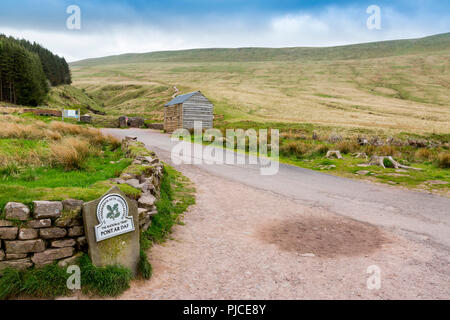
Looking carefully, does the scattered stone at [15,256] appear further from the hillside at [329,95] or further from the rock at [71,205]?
the hillside at [329,95]

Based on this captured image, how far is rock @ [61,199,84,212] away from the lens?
4.43 m

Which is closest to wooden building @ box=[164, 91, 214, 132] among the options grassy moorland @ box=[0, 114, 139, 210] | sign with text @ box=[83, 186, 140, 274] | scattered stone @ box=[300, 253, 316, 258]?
grassy moorland @ box=[0, 114, 139, 210]

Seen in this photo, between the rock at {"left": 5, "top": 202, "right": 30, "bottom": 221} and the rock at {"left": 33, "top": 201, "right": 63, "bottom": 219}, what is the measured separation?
0.11 meters

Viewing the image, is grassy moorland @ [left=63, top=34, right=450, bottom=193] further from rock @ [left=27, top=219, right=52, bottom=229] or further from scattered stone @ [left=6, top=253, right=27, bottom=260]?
scattered stone @ [left=6, top=253, right=27, bottom=260]

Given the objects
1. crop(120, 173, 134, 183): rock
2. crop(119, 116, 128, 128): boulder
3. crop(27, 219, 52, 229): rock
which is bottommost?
crop(27, 219, 52, 229): rock

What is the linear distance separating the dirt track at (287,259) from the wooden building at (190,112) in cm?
2698

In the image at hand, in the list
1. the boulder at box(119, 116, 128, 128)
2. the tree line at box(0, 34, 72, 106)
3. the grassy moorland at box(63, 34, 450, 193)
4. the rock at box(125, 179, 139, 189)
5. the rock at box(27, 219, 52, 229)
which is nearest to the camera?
the rock at box(27, 219, 52, 229)

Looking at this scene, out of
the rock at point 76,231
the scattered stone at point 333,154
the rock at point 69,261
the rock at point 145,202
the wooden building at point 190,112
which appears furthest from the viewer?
the wooden building at point 190,112

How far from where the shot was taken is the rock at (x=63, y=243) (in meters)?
4.31

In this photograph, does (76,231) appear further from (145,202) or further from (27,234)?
(145,202)

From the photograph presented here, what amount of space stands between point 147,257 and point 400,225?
21.1 feet

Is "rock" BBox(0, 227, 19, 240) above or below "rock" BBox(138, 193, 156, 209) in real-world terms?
above

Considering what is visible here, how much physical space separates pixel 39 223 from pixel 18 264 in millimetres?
614

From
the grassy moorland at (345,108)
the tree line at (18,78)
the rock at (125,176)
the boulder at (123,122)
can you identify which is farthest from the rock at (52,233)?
the tree line at (18,78)
